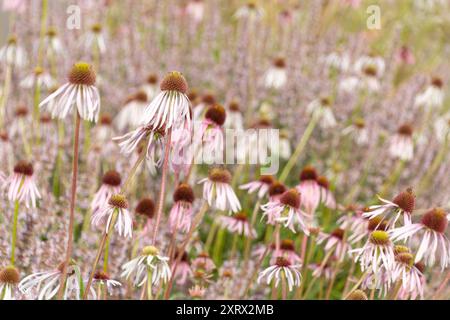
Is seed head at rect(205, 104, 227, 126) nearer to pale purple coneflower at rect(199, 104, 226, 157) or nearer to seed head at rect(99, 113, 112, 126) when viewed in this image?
pale purple coneflower at rect(199, 104, 226, 157)

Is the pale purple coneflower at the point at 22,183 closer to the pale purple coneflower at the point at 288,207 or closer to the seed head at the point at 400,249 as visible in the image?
the pale purple coneflower at the point at 288,207

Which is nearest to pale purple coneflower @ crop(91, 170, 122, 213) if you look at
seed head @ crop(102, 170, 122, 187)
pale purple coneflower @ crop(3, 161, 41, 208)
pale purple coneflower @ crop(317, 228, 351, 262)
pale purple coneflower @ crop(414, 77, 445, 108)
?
seed head @ crop(102, 170, 122, 187)

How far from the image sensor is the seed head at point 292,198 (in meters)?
1.42

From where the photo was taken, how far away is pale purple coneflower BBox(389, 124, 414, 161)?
2406mm

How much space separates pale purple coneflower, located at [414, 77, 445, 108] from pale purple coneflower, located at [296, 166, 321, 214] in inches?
41.0

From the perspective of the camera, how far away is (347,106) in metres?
2.77

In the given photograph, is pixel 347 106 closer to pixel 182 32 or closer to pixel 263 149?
pixel 263 149

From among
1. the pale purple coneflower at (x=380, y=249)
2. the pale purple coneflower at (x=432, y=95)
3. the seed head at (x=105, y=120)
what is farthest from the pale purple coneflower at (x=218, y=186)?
the pale purple coneflower at (x=432, y=95)

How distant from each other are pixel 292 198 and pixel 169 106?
0.39 meters

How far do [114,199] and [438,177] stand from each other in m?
1.60

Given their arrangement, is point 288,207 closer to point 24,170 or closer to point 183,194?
point 183,194

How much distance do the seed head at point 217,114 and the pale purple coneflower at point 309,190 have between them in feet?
1.08

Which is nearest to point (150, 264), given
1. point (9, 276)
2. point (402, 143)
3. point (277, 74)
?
point (9, 276)

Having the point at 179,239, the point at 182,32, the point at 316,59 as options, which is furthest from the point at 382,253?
the point at 182,32
